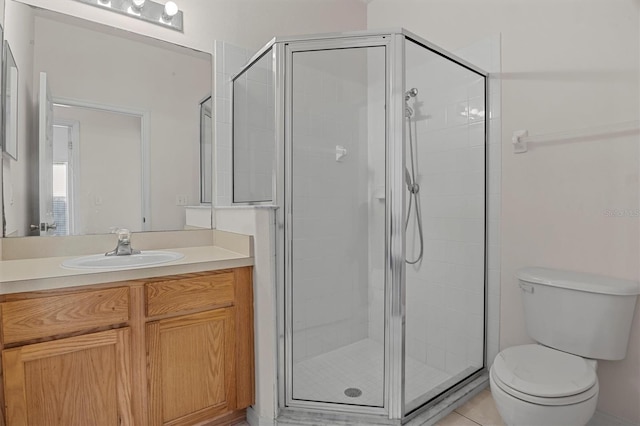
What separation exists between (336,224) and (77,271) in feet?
3.83

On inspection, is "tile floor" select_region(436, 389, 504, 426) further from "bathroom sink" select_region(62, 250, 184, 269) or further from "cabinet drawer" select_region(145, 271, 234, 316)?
"bathroom sink" select_region(62, 250, 184, 269)

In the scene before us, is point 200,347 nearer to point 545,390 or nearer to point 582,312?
point 545,390

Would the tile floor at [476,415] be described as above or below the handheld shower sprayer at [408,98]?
below

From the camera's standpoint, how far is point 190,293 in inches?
61.6

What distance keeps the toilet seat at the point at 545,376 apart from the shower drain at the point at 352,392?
26.1 inches

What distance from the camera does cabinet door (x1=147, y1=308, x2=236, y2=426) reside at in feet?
4.89

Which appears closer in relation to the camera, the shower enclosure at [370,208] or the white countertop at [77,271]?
the white countertop at [77,271]

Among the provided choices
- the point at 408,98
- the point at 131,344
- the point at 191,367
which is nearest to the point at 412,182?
the point at 408,98

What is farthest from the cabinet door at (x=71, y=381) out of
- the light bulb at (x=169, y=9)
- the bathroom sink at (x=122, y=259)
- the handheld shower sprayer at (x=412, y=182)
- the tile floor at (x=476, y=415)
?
the light bulb at (x=169, y=9)

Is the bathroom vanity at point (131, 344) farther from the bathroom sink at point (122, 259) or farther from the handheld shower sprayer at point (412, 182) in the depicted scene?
the handheld shower sprayer at point (412, 182)

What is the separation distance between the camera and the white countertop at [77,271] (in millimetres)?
1243

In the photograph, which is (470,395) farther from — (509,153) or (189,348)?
(189,348)

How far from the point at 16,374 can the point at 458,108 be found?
237 cm

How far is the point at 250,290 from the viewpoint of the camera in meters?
1.74
